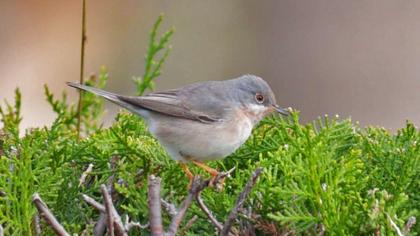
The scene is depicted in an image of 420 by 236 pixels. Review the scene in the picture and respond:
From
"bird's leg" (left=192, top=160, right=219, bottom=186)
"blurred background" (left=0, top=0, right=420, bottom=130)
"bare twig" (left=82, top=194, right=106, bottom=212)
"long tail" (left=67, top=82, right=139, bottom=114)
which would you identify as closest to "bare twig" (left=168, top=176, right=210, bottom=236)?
"bare twig" (left=82, top=194, right=106, bottom=212)

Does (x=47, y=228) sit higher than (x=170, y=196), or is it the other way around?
(x=170, y=196)

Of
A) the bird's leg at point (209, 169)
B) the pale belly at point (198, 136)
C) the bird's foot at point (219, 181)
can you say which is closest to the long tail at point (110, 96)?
the pale belly at point (198, 136)

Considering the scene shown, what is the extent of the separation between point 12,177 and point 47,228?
0.74ft

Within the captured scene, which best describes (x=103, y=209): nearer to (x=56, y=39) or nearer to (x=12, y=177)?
(x=12, y=177)

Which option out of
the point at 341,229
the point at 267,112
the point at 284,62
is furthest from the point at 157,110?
the point at 284,62

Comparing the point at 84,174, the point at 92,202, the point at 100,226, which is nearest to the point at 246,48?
the point at 84,174

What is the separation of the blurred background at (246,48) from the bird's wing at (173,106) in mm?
5392

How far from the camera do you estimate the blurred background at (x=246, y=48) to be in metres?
10.4

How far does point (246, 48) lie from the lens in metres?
11.2

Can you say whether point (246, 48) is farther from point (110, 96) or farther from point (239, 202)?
point (239, 202)

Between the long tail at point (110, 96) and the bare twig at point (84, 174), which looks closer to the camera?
the bare twig at point (84, 174)

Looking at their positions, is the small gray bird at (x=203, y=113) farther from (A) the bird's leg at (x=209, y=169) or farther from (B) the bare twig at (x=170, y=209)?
(B) the bare twig at (x=170, y=209)

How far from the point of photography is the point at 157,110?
4594mm

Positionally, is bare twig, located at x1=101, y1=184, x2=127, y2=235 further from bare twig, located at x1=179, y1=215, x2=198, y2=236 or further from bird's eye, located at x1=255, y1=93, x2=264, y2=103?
bird's eye, located at x1=255, y1=93, x2=264, y2=103
